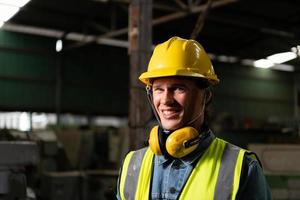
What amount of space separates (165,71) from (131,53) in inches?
149

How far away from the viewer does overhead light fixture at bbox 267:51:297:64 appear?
15.4 m

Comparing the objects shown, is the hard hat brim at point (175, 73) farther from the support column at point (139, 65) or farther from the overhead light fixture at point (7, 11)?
the overhead light fixture at point (7, 11)

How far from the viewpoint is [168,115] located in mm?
1577

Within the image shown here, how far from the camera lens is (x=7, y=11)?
10.5m

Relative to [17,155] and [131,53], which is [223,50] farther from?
[17,155]

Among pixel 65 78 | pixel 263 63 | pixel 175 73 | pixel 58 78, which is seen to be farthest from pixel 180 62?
pixel 263 63

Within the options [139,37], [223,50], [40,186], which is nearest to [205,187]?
[139,37]

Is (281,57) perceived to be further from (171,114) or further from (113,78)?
(171,114)

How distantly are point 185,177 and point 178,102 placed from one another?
263 mm

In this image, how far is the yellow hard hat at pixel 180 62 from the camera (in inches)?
63.2

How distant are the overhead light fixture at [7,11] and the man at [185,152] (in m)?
9.26

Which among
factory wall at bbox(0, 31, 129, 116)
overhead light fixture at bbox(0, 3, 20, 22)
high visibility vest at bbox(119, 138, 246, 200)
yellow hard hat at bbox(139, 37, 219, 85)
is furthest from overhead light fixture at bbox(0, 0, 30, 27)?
high visibility vest at bbox(119, 138, 246, 200)

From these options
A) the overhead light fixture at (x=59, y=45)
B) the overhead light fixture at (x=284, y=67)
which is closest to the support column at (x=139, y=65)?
the overhead light fixture at (x=59, y=45)

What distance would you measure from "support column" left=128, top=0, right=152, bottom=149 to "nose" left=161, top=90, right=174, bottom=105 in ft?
11.8
